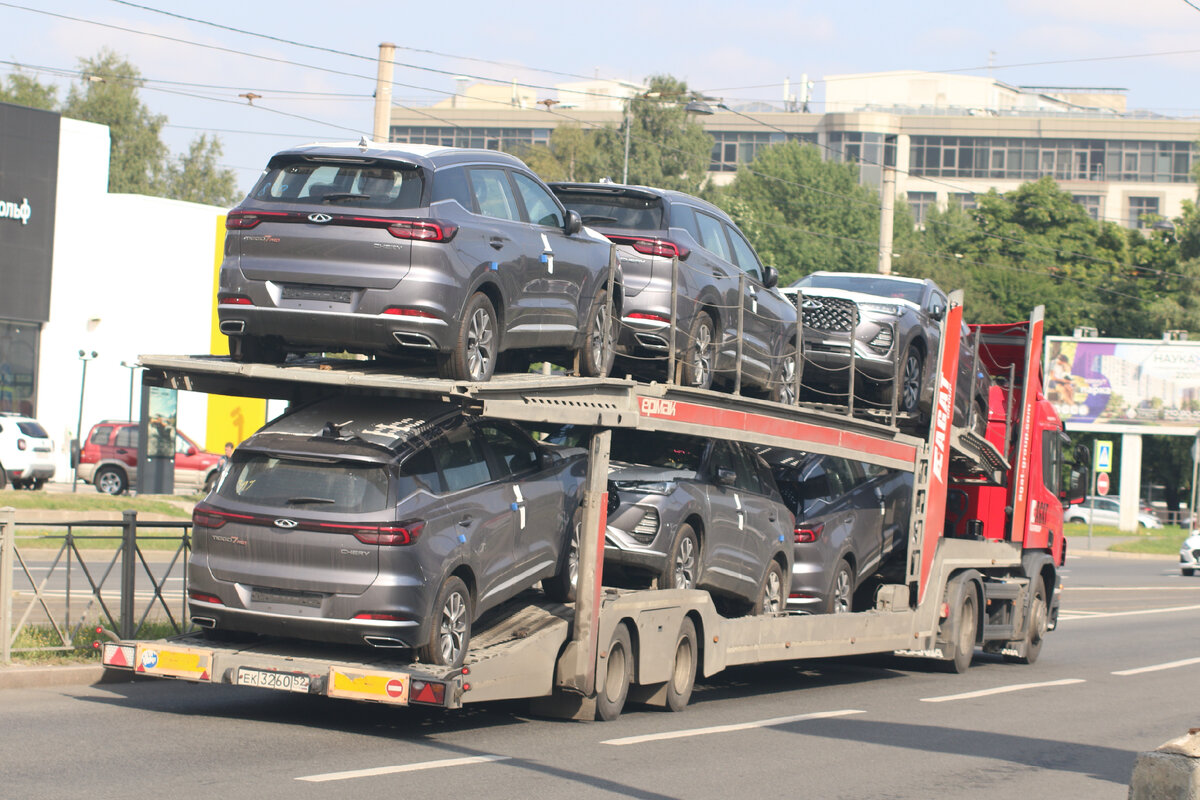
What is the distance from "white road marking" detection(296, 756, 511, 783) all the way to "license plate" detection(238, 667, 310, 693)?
94cm

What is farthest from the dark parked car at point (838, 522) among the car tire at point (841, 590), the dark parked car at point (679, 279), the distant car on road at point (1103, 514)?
the distant car on road at point (1103, 514)

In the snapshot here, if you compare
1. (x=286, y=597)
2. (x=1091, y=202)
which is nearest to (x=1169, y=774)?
(x=286, y=597)

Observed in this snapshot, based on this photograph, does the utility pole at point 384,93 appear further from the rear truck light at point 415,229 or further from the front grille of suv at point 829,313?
the rear truck light at point 415,229

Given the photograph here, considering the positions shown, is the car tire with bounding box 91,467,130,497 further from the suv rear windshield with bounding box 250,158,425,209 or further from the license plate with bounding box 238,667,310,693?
the license plate with bounding box 238,667,310,693

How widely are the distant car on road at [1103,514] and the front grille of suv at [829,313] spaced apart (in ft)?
156

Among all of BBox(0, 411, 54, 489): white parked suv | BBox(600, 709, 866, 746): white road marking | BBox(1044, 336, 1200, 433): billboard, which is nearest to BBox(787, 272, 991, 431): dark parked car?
BBox(600, 709, 866, 746): white road marking

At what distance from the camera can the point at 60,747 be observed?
852cm

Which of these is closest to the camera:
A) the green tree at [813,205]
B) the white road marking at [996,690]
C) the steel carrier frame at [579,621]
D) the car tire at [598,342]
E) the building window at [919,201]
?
the steel carrier frame at [579,621]

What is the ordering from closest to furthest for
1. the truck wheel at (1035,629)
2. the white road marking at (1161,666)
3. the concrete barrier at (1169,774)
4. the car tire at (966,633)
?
the concrete barrier at (1169,774), the car tire at (966,633), the white road marking at (1161,666), the truck wheel at (1035,629)

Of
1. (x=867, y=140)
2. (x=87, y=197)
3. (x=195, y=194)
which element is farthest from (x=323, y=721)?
(x=867, y=140)

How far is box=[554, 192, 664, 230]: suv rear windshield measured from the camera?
40.2ft

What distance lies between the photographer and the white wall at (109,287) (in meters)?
36.8

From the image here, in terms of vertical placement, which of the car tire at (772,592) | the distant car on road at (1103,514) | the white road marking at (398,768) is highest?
the car tire at (772,592)

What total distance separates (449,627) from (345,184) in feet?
9.69
